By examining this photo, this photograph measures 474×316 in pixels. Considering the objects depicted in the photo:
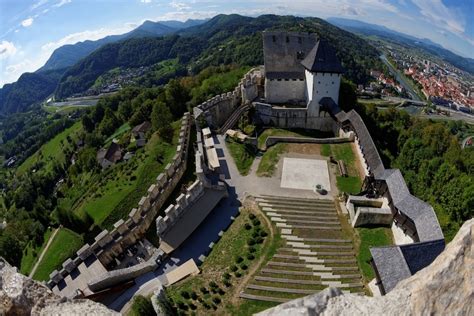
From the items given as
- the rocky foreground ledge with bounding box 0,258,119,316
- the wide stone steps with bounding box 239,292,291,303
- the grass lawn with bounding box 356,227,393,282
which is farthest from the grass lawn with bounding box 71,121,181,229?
the rocky foreground ledge with bounding box 0,258,119,316

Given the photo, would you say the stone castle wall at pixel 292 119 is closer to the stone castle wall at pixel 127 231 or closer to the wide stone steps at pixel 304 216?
the stone castle wall at pixel 127 231

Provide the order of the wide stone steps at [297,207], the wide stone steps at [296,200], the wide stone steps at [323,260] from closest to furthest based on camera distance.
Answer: the wide stone steps at [323,260]
the wide stone steps at [297,207]
the wide stone steps at [296,200]

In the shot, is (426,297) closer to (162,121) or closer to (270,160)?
(270,160)

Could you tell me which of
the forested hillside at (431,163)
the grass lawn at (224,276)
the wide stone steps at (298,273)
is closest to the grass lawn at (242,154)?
the grass lawn at (224,276)

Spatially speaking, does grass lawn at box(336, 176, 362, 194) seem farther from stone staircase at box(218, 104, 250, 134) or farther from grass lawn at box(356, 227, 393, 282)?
stone staircase at box(218, 104, 250, 134)

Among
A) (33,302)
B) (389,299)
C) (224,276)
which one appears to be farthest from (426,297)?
(224,276)

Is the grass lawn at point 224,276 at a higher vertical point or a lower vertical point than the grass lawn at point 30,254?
higher

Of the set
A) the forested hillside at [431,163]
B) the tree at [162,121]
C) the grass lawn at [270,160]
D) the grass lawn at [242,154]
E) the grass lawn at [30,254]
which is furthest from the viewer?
the tree at [162,121]

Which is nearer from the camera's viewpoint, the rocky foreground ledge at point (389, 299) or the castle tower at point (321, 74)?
the rocky foreground ledge at point (389, 299)
